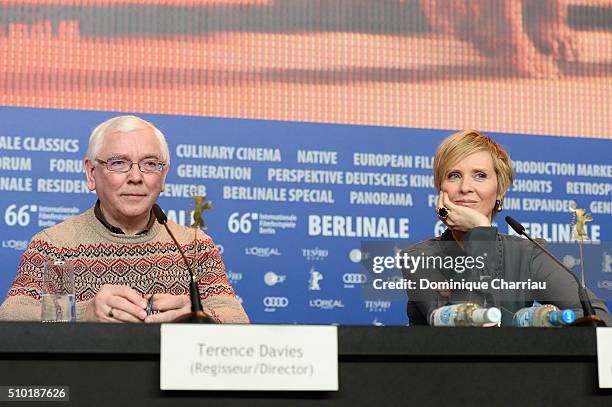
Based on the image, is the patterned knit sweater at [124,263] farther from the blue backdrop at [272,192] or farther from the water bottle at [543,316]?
the blue backdrop at [272,192]

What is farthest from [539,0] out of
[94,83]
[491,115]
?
[94,83]

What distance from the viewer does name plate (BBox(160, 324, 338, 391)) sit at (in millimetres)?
1210

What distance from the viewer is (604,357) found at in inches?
52.6

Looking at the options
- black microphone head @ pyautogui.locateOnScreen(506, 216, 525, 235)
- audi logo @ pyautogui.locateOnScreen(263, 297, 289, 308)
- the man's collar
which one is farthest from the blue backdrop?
black microphone head @ pyautogui.locateOnScreen(506, 216, 525, 235)

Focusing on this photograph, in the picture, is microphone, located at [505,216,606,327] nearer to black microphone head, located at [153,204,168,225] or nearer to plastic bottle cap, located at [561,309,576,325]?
plastic bottle cap, located at [561,309,576,325]

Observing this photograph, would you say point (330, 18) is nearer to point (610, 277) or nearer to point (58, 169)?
point (58, 169)

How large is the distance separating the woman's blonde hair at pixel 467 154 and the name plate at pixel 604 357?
100 centimetres

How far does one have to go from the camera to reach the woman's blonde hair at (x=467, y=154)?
2.32 meters

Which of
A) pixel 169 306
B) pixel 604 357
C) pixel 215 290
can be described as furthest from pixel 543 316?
pixel 215 290

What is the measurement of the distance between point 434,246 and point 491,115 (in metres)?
2.34

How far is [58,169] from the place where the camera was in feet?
11.0

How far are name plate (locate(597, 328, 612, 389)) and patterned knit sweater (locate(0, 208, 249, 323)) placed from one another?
1.06 meters

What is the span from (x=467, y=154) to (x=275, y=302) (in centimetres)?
136

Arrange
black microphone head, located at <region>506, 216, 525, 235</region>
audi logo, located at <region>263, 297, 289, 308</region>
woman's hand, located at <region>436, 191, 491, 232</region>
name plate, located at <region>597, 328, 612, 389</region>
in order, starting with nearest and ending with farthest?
name plate, located at <region>597, 328, 612, 389</region> → black microphone head, located at <region>506, 216, 525, 235</region> → woman's hand, located at <region>436, 191, 491, 232</region> → audi logo, located at <region>263, 297, 289, 308</region>
